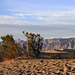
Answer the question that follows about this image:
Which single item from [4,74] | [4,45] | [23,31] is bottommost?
[4,74]

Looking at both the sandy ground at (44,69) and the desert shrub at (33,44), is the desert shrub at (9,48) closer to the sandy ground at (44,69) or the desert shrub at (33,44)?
the desert shrub at (33,44)

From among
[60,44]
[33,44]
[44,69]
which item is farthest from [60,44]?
[44,69]

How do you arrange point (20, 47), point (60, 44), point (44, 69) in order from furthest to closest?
point (60, 44) → point (20, 47) → point (44, 69)

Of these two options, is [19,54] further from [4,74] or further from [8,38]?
[4,74]

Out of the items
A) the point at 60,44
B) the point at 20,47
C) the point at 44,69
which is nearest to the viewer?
the point at 44,69

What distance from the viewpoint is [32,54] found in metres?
24.8

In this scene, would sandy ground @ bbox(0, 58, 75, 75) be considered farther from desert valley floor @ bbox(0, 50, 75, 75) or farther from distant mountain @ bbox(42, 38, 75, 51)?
distant mountain @ bbox(42, 38, 75, 51)

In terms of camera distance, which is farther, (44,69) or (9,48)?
(9,48)

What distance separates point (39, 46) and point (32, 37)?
204cm

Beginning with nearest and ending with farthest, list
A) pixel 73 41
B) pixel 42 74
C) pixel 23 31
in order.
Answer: pixel 42 74
pixel 23 31
pixel 73 41

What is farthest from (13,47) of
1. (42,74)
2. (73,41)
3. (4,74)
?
(73,41)

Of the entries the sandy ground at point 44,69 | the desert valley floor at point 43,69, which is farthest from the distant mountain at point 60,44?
the sandy ground at point 44,69

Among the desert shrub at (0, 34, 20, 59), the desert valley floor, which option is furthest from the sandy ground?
the desert shrub at (0, 34, 20, 59)

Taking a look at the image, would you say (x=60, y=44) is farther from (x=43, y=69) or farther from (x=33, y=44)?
(x=43, y=69)
